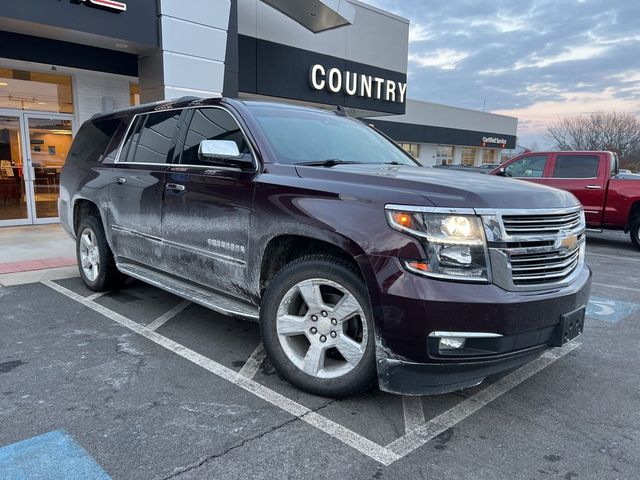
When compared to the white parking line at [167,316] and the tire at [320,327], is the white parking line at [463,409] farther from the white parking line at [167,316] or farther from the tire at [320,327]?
the white parking line at [167,316]

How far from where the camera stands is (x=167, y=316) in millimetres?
4863

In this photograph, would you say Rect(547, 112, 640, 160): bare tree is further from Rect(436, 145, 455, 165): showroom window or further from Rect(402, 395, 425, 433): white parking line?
Rect(402, 395, 425, 433): white parking line

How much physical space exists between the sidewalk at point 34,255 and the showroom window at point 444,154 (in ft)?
106

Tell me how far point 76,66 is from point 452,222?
9705 millimetres

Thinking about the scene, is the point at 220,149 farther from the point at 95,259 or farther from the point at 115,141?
the point at 95,259

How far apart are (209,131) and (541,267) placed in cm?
275

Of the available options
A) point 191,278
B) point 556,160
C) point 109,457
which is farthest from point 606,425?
point 556,160

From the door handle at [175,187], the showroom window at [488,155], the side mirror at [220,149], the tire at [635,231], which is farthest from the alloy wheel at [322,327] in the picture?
the showroom window at [488,155]

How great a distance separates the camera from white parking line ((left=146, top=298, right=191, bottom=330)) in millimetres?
4566

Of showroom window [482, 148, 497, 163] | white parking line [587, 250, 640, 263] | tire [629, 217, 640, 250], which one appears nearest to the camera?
white parking line [587, 250, 640, 263]

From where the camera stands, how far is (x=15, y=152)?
10820mm

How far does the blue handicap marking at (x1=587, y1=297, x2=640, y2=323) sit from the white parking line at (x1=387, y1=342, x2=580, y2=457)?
4.64 feet

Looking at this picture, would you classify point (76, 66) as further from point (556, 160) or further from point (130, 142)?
point (556, 160)

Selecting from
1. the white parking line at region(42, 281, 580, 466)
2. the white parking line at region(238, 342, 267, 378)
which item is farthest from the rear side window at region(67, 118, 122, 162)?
the white parking line at region(238, 342, 267, 378)
